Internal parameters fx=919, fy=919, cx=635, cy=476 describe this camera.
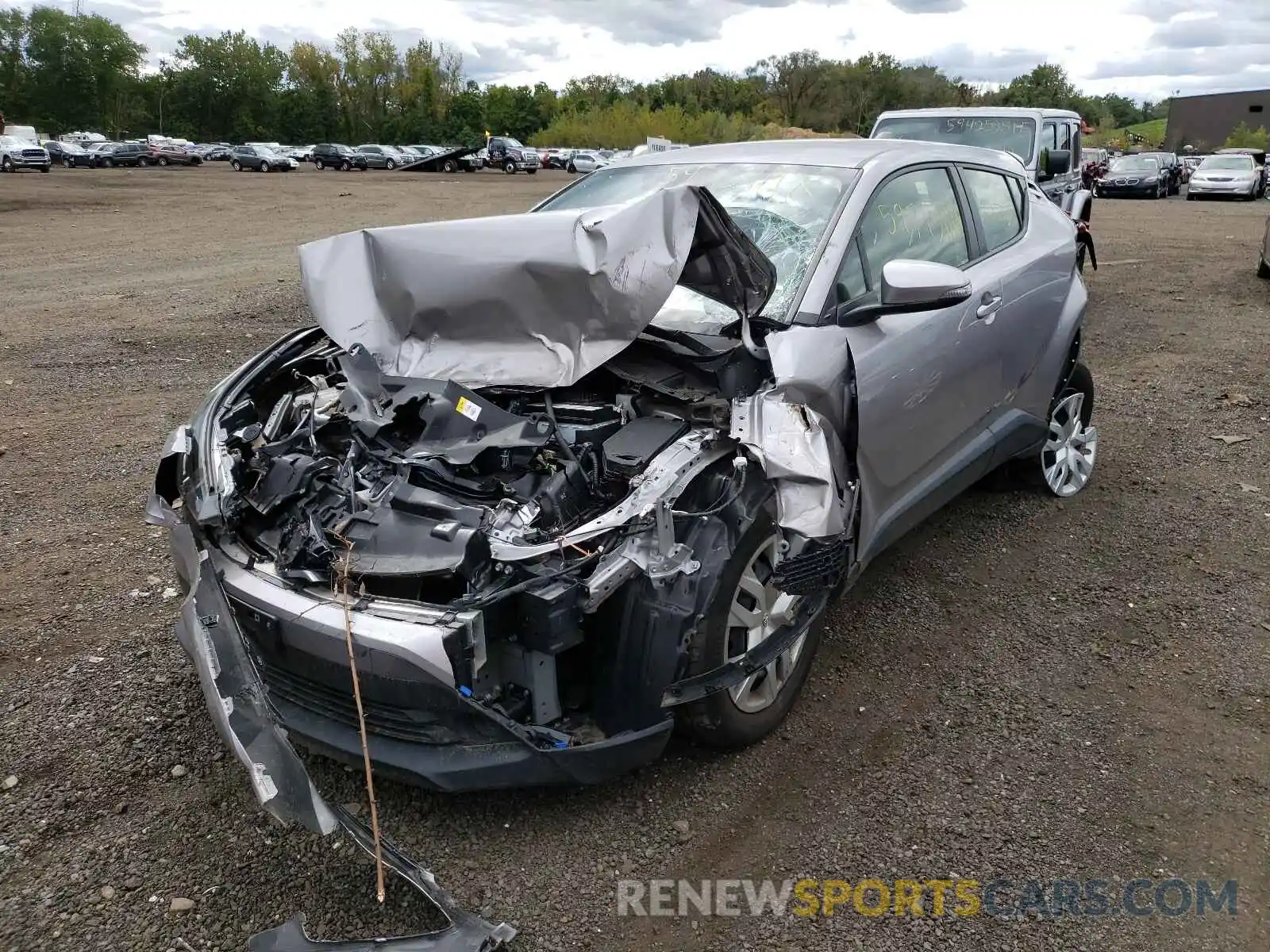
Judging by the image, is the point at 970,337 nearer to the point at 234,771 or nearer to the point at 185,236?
the point at 234,771

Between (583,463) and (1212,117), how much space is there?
85.4 m

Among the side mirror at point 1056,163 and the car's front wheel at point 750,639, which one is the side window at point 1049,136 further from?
the car's front wheel at point 750,639

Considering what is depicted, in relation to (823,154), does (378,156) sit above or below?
above

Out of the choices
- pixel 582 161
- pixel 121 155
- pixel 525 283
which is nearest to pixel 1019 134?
pixel 525 283

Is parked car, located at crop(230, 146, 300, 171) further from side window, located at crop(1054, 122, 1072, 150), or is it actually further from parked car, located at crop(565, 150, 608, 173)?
side window, located at crop(1054, 122, 1072, 150)

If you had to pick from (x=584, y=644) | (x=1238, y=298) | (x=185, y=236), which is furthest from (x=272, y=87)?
(x=584, y=644)

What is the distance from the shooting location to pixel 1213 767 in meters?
2.81

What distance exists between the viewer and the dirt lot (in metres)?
2.33

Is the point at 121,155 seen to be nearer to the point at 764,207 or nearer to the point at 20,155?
the point at 20,155

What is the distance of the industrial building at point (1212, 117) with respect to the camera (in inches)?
2694

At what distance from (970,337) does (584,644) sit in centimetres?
203

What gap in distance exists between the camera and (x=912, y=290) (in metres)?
2.89

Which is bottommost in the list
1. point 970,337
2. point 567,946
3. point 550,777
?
point 567,946

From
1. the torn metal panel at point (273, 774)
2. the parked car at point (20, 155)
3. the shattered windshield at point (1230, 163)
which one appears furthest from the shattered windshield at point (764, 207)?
the parked car at point (20, 155)
